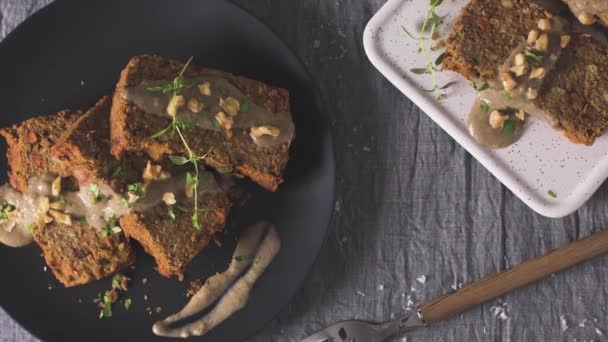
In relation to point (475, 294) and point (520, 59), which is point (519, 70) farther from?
point (475, 294)

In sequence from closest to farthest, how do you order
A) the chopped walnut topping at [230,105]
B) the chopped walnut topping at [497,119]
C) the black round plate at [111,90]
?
the chopped walnut topping at [230,105] < the chopped walnut topping at [497,119] < the black round plate at [111,90]

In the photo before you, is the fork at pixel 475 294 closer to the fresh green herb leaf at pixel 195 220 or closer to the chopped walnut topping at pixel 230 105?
the fresh green herb leaf at pixel 195 220

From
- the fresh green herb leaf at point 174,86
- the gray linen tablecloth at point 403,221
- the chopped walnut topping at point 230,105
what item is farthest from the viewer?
the gray linen tablecloth at point 403,221

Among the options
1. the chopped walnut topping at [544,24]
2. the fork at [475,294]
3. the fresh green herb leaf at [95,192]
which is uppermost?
the chopped walnut topping at [544,24]

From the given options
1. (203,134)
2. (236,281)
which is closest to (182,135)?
(203,134)

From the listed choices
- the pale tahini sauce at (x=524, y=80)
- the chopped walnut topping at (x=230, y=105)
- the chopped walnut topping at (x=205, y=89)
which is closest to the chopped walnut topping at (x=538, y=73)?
the pale tahini sauce at (x=524, y=80)

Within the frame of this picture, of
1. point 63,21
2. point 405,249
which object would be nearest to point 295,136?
point 405,249

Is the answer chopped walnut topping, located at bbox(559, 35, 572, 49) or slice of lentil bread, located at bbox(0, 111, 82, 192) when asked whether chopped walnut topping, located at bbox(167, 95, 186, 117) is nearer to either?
slice of lentil bread, located at bbox(0, 111, 82, 192)
